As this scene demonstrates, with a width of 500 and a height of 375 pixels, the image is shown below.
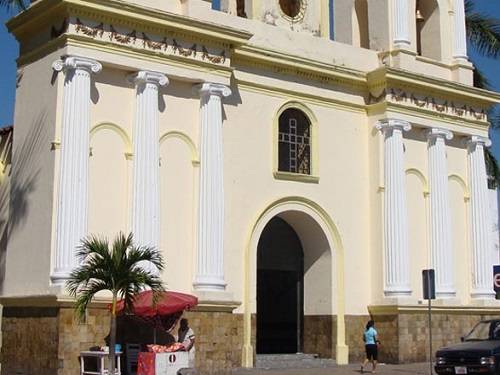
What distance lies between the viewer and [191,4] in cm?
2180

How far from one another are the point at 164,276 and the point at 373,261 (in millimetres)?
7035

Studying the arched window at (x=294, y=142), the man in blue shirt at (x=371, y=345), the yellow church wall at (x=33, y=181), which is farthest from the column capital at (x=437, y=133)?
the yellow church wall at (x=33, y=181)

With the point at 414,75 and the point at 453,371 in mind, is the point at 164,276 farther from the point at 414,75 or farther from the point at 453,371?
the point at 414,75

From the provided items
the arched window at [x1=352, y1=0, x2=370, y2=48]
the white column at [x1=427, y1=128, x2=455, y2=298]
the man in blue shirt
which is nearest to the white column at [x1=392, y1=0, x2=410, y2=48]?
the arched window at [x1=352, y1=0, x2=370, y2=48]

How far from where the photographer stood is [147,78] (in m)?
20.3

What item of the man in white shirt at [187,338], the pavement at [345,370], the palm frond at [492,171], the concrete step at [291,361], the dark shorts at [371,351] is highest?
the palm frond at [492,171]

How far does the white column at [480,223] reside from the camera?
87.1 feet

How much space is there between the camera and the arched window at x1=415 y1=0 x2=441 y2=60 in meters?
27.6

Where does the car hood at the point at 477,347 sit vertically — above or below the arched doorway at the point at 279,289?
below

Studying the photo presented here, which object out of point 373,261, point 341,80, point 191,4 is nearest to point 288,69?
point 341,80

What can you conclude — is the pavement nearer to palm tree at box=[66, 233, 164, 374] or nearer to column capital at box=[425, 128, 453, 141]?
palm tree at box=[66, 233, 164, 374]

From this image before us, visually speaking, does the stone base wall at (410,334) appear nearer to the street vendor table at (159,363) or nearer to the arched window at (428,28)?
the street vendor table at (159,363)

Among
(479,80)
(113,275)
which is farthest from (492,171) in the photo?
(113,275)

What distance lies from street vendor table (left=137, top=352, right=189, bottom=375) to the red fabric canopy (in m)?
0.85
